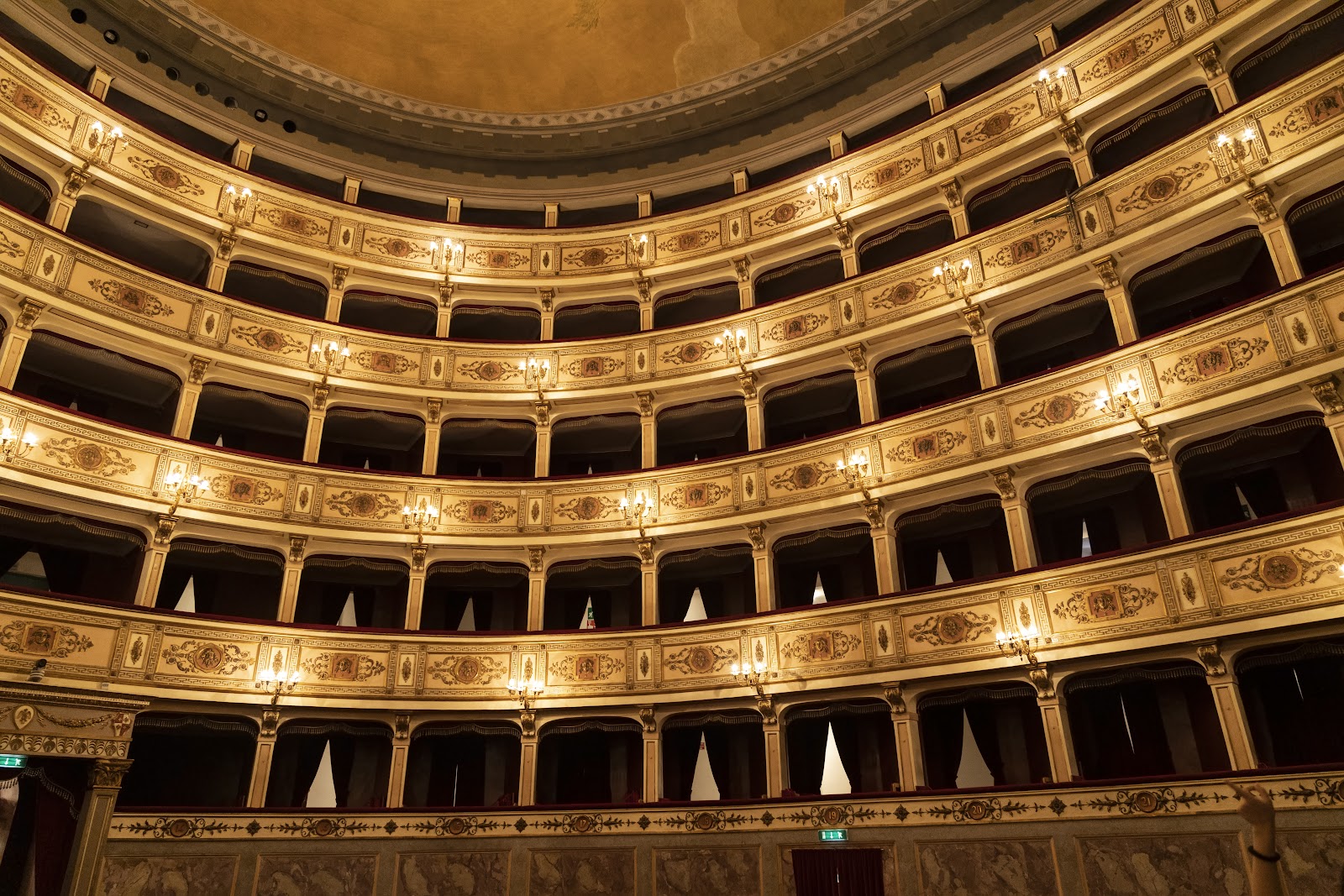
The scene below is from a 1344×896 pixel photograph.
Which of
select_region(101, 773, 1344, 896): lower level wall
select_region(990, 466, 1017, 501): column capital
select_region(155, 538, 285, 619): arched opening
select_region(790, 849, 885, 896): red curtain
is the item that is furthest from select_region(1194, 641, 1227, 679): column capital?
select_region(155, 538, 285, 619): arched opening

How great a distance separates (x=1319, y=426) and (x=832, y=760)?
35.2 feet

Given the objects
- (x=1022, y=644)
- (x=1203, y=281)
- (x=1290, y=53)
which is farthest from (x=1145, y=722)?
(x=1290, y=53)

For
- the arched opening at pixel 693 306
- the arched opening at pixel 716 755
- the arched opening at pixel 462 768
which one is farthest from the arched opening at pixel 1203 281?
the arched opening at pixel 462 768

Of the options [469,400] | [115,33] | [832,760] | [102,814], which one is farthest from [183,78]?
[832,760]

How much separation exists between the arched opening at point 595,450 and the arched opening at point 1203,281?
12406 millimetres

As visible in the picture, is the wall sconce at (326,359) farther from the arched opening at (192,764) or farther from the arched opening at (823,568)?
the arched opening at (823,568)

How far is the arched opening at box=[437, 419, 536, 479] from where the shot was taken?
25.0 m

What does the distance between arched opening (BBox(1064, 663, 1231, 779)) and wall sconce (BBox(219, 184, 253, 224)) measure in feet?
70.5

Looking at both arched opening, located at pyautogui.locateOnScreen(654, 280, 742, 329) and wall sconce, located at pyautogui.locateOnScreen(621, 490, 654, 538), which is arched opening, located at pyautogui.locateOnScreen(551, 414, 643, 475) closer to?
wall sconce, located at pyautogui.locateOnScreen(621, 490, 654, 538)

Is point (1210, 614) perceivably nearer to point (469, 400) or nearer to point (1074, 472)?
point (1074, 472)

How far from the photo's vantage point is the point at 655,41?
26703 mm

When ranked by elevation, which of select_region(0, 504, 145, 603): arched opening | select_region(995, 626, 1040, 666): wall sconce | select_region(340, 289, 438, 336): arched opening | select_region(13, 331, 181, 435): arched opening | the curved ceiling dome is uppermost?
the curved ceiling dome

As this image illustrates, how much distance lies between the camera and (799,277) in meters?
25.2

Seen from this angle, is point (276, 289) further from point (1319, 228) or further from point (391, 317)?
point (1319, 228)
